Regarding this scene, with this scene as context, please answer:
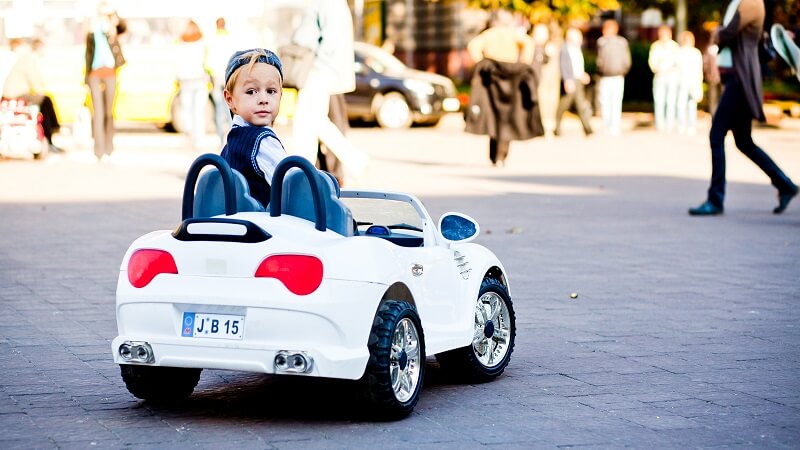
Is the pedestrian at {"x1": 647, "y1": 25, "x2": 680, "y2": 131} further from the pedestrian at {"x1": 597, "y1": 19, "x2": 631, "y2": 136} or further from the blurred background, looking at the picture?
the blurred background

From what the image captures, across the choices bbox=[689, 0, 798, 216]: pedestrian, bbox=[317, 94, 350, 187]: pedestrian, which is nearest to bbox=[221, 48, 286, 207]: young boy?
bbox=[689, 0, 798, 216]: pedestrian

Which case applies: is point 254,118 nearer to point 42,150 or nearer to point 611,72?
point 42,150

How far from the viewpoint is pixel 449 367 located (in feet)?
21.3

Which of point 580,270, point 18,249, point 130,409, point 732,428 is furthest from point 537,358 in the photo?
point 18,249

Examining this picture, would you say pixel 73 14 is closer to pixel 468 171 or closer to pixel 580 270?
pixel 468 171

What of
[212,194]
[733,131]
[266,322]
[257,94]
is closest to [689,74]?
[733,131]

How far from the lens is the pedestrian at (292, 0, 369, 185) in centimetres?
1428

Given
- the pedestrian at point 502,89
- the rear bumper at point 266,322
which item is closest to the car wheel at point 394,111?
the pedestrian at point 502,89

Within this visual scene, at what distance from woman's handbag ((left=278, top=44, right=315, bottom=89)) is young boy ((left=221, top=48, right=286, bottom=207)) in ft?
26.3

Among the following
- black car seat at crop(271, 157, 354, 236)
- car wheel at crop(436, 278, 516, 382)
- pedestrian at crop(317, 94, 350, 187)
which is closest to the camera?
black car seat at crop(271, 157, 354, 236)

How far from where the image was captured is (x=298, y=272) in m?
5.39

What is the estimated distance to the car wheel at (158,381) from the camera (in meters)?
5.82

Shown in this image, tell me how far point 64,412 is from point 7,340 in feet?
5.67

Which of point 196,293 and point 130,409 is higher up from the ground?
point 196,293
